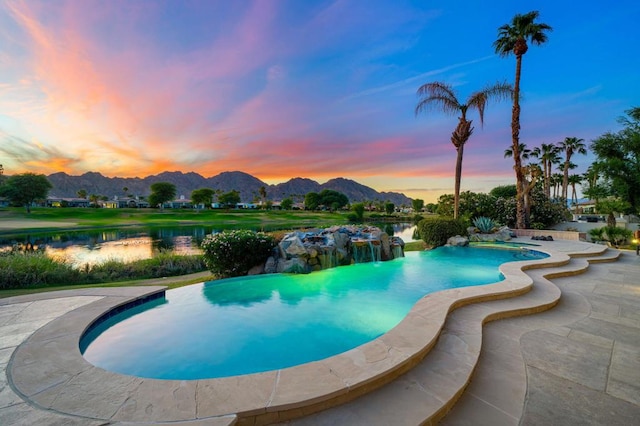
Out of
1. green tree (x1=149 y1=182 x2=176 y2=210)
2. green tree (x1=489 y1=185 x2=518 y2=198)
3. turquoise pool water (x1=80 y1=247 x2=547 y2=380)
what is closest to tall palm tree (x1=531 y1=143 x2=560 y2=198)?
green tree (x1=489 y1=185 x2=518 y2=198)

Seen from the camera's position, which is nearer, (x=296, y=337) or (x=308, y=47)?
(x=296, y=337)

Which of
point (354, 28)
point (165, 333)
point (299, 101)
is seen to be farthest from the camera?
point (299, 101)

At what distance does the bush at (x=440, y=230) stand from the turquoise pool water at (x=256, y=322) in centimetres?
536

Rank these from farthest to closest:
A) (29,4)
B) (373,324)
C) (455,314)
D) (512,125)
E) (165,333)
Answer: (512,125) < (29,4) < (373,324) < (165,333) < (455,314)

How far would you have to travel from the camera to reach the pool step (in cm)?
202

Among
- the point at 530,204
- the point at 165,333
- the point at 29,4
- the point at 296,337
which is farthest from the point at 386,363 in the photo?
the point at 530,204

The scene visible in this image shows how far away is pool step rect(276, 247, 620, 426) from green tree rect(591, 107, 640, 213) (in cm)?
2028

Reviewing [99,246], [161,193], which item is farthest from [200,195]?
[99,246]

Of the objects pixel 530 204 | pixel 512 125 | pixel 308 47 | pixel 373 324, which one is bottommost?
pixel 373 324

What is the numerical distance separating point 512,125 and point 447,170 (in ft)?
26.7

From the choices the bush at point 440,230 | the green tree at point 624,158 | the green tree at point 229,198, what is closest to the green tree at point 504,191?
the green tree at point 624,158

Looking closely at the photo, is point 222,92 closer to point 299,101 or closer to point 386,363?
point 299,101

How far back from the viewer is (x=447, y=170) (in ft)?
79.6

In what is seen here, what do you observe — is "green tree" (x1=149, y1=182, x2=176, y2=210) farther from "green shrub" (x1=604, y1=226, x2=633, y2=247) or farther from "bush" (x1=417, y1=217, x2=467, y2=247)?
"green shrub" (x1=604, y1=226, x2=633, y2=247)
